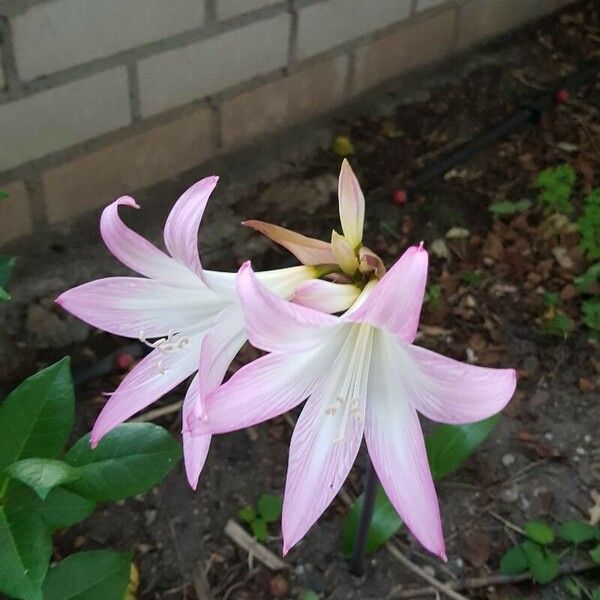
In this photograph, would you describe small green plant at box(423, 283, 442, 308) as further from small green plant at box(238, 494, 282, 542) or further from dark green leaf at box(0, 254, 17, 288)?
dark green leaf at box(0, 254, 17, 288)

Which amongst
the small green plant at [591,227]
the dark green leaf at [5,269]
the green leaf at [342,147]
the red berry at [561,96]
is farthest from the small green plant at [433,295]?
the dark green leaf at [5,269]

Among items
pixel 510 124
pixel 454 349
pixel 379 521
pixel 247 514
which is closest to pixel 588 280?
pixel 454 349

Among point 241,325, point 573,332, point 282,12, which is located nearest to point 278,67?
point 282,12

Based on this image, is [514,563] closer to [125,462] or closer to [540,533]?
[540,533]

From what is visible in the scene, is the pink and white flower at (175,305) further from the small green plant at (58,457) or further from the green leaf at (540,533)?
the green leaf at (540,533)

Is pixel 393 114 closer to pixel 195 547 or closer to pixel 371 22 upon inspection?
pixel 371 22

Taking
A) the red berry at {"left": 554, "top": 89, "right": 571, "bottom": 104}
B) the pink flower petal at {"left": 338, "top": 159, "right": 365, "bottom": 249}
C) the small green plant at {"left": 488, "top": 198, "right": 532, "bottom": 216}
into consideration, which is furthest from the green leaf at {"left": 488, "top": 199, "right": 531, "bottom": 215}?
the pink flower petal at {"left": 338, "top": 159, "right": 365, "bottom": 249}
